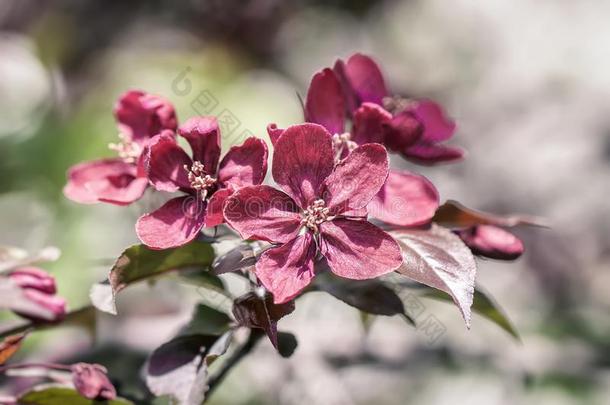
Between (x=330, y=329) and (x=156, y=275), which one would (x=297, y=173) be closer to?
(x=156, y=275)

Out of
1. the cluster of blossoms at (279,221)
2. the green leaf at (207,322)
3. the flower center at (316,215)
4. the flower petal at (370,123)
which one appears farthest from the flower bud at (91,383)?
the flower petal at (370,123)

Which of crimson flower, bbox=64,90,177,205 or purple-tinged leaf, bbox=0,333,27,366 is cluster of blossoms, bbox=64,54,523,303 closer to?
crimson flower, bbox=64,90,177,205

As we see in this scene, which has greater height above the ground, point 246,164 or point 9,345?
point 246,164

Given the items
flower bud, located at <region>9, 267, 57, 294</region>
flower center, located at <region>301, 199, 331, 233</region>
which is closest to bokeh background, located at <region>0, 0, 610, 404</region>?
flower bud, located at <region>9, 267, 57, 294</region>

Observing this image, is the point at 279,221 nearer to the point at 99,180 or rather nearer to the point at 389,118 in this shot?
the point at 389,118

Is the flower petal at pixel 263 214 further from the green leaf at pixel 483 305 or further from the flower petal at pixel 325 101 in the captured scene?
the green leaf at pixel 483 305

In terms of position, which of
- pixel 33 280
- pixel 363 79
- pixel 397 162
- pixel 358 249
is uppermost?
pixel 363 79

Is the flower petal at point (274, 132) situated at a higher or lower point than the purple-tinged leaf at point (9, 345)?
higher

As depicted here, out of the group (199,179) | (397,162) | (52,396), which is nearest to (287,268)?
(199,179)
